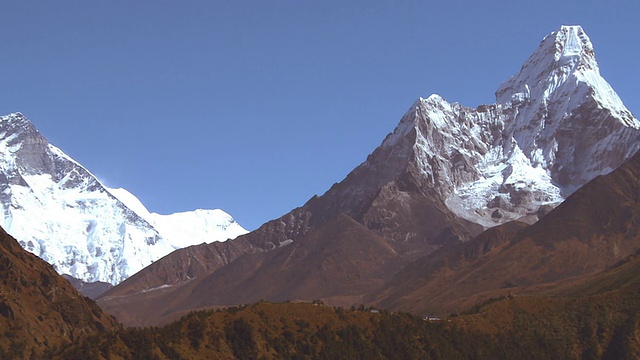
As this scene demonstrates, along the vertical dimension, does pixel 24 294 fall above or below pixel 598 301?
above

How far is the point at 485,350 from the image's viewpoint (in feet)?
555

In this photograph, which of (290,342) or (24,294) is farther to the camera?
(24,294)

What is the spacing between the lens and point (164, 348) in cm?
12862

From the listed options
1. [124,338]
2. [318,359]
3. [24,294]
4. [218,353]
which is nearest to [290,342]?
[318,359]

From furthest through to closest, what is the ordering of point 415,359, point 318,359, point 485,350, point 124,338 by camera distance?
point 485,350 → point 415,359 → point 318,359 → point 124,338

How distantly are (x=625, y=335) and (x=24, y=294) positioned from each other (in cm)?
9195

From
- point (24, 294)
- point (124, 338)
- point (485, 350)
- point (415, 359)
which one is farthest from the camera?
point (24, 294)

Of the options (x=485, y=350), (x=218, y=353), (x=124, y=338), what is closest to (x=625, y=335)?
(x=485, y=350)

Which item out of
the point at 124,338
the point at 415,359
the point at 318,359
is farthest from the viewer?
the point at 415,359

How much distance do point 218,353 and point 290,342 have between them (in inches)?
509

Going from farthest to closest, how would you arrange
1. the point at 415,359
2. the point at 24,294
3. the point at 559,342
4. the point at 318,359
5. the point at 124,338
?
the point at 24,294
the point at 559,342
the point at 415,359
the point at 318,359
the point at 124,338

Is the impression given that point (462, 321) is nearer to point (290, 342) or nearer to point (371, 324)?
point (371, 324)

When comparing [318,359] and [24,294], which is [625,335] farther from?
[24,294]

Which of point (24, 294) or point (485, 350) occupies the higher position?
point (24, 294)
